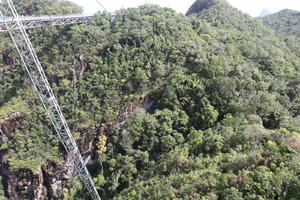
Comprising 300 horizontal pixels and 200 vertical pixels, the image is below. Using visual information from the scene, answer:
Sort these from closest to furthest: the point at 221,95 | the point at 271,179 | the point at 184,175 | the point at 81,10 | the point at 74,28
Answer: the point at 271,179 < the point at 184,175 < the point at 221,95 < the point at 74,28 < the point at 81,10

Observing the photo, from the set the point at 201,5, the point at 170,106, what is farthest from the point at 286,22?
the point at 170,106

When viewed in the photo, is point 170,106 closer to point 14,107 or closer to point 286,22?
point 14,107

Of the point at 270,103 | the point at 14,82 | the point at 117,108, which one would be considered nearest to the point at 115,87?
the point at 117,108

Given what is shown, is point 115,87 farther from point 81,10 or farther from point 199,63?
point 81,10

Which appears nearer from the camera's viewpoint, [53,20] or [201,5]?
[53,20]

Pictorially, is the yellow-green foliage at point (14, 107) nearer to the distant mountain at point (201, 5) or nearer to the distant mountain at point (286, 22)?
the distant mountain at point (201, 5)

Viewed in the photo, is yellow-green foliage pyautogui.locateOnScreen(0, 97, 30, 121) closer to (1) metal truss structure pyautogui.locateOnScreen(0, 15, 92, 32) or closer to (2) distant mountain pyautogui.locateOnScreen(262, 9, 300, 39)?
(1) metal truss structure pyautogui.locateOnScreen(0, 15, 92, 32)

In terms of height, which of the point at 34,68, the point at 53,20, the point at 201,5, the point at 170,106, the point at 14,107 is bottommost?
the point at 170,106
